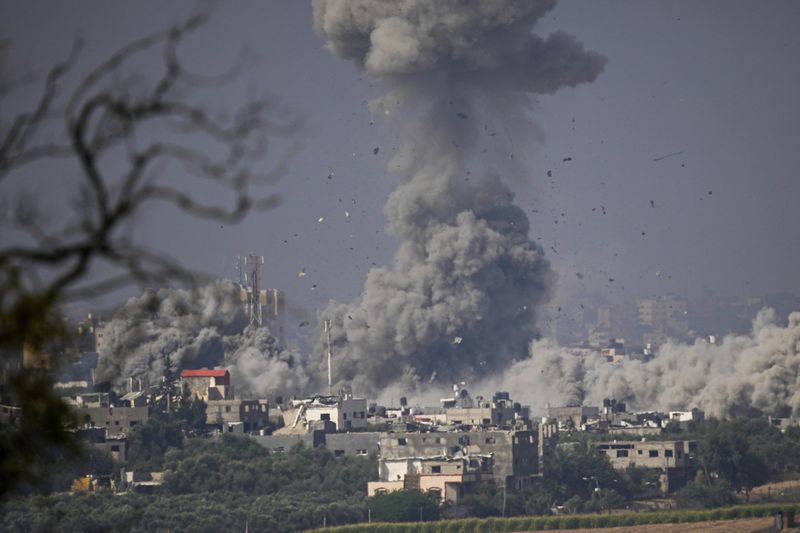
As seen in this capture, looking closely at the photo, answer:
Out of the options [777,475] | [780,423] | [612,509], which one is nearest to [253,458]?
[612,509]

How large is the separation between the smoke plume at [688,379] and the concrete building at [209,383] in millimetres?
14736

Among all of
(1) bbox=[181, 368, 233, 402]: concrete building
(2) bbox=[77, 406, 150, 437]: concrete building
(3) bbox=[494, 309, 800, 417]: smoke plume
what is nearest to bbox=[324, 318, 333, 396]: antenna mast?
(1) bbox=[181, 368, 233, 402]: concrete building

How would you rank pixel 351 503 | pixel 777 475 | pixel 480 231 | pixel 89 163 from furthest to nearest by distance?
1. pixel 480 231
2. pixel 777 475
3. pixel 351 503
4. pixel 89 163

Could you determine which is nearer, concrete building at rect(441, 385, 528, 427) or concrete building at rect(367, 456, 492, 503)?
concrete building at rect(367, 456, 492, 503)

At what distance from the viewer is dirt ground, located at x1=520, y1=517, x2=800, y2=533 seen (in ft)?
175

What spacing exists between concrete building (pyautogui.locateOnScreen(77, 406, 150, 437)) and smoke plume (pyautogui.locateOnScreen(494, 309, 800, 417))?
70.5 ft

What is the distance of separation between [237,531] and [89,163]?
47.1 meters

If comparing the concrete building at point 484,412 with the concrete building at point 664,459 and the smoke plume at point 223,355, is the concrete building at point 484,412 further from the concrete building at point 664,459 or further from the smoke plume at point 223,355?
the smoke plume at point 223,355

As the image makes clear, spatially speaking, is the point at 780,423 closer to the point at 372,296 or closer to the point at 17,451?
the point at 372,296

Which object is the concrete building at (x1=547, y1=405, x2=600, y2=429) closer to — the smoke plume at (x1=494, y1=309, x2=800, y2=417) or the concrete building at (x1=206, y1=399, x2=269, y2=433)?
the smoke plume at (x1=494, y1=309, x2=800, y2=417)

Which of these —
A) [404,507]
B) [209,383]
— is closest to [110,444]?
[209,383]

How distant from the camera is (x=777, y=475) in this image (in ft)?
219

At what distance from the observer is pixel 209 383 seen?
83625mm

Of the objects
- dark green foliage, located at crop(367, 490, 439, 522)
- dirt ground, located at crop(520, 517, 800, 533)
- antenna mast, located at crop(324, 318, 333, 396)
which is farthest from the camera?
antenna mast, located at crop(324, 318, 333, 396)
